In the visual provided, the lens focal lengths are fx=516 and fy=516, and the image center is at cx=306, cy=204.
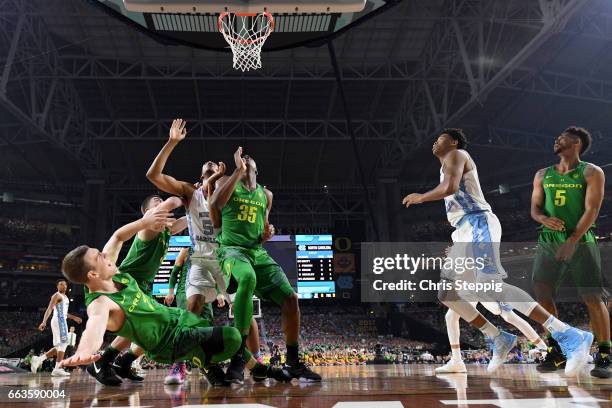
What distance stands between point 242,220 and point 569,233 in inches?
108

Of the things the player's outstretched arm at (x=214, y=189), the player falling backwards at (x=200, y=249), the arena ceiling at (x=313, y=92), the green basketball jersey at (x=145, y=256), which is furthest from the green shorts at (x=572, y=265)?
the arena ceiling at (x=313, y=92)

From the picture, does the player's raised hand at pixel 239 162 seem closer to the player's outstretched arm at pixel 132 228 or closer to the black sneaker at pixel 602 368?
the player's outstretched arm at pixel 132 228

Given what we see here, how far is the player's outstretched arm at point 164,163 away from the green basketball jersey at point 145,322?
3.40 feet

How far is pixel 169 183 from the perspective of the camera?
4371mm

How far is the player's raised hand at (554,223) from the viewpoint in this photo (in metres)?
4.34

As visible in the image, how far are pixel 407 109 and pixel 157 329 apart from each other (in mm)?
16644

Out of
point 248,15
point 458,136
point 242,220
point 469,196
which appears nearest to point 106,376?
point 242,220

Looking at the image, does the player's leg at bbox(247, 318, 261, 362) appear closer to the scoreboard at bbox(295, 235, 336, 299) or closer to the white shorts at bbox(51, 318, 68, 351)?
the white shorts at bbox(51, 318, 68, 351)

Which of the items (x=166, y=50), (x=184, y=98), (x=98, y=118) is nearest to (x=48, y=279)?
(x=98, y=118)

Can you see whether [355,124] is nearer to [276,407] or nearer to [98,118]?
[98,118]

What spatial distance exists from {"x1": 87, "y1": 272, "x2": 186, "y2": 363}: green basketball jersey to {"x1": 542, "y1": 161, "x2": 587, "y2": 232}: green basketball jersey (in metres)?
3.27

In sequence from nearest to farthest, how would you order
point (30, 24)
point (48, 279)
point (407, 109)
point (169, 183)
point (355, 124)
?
point (169, 183) < point (30, 24) < point (407, 109) < point (355, 124) < point (48, 279)

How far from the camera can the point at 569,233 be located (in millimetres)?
4348

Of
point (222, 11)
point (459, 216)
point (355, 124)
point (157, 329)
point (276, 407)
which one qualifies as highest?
point (355, 124)
